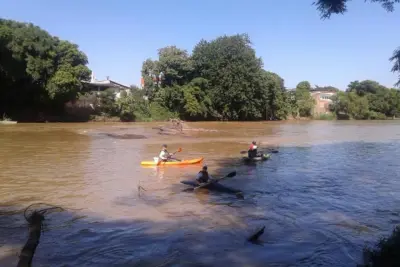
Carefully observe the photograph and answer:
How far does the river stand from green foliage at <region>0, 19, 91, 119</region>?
20.4m

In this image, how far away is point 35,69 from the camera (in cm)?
4072

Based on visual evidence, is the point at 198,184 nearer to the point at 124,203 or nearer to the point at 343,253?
the point at 124,203

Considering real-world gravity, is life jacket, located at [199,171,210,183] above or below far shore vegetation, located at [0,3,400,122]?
below

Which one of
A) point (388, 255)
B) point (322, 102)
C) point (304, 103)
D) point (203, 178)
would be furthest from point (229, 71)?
point (388, 255)

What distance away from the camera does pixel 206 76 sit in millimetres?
56656

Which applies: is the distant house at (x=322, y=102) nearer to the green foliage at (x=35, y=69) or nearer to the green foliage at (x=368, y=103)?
the green foliage at (x=368, y=103)

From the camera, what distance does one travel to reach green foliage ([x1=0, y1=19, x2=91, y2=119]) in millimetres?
39719

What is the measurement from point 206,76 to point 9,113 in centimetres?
2613

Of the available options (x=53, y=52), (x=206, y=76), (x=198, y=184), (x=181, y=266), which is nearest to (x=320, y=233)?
(x=181, y=266)

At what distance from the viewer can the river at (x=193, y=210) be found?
7980mm

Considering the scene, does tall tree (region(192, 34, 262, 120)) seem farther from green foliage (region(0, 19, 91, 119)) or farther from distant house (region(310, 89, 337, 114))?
distant house (region(310, 89, 337, 114))

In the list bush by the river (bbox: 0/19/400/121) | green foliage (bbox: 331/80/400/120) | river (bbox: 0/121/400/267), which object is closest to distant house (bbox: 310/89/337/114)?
green foliage (bbox: 331/80/400/120)

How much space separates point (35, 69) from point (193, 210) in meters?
34.9

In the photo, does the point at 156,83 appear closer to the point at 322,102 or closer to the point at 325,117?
the point at 325,117
